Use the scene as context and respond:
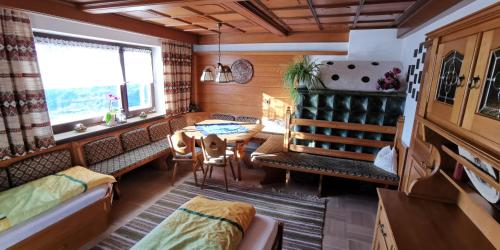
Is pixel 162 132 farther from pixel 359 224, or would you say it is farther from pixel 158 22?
pixel 359 224

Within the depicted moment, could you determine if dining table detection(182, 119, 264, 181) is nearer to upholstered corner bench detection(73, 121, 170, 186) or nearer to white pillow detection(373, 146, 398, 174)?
upholstered corner bench detection(73, 121, 170, 186)

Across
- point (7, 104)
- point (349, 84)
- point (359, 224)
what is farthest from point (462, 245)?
point (7, 104)

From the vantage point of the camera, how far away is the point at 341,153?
336cm

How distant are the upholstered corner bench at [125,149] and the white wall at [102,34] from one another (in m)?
0.76

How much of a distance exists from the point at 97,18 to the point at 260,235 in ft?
10.0

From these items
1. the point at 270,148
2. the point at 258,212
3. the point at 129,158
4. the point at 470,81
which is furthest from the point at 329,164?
A: the point at 129,158

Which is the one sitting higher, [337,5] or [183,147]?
[337,5]

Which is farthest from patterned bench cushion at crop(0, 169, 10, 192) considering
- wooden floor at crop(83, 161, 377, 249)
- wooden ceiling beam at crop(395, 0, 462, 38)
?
wooden ceiling beam at crop(395, 0, 462, 38)

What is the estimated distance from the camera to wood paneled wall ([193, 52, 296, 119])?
454 centimetres

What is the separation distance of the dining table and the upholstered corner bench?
537mm

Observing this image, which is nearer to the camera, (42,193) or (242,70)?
(42,193)

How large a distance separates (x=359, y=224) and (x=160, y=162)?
119 inches

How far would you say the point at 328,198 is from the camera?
320 cm

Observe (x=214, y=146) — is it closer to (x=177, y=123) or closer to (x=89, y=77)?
(x=177, y=123)
